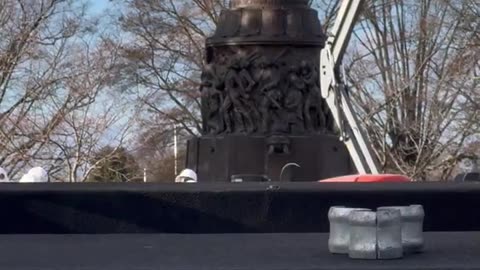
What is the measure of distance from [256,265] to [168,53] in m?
26.4

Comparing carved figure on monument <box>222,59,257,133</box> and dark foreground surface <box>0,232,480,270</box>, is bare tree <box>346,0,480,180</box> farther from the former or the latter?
dark foreground surface <box>0,232,480,270</box>

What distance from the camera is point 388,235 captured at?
473 centimetres

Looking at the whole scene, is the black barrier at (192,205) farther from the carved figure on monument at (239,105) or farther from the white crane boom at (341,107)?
the carved figure on monument at (239,105)

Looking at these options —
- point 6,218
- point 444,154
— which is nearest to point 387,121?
point 444,154

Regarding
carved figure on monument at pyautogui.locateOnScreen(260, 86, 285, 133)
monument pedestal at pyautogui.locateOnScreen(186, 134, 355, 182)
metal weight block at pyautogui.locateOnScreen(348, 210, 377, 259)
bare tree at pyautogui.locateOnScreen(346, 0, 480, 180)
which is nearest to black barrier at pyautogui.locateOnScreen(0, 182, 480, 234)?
metal weight block at pyautogui.locateOnScreen(348, 210, 377, 259)

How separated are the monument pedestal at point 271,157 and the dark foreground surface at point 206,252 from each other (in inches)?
347

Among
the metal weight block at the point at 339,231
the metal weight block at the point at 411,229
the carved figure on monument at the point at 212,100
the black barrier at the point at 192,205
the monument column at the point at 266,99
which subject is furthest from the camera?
the carved figure on monument at the point at 212,100

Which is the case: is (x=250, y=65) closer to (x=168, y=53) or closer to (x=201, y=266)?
(x=201, y=266)

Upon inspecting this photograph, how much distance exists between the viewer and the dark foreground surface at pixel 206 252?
4508 millimetres

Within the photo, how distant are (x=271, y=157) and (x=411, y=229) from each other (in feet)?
32.9

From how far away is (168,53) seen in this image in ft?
101

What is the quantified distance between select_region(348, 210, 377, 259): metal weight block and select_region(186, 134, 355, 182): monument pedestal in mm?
10085

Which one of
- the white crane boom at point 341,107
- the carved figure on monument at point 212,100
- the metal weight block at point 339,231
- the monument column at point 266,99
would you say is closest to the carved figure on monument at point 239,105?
the monument column at point 266,99

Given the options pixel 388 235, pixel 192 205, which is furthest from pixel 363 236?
pixel 192 205
